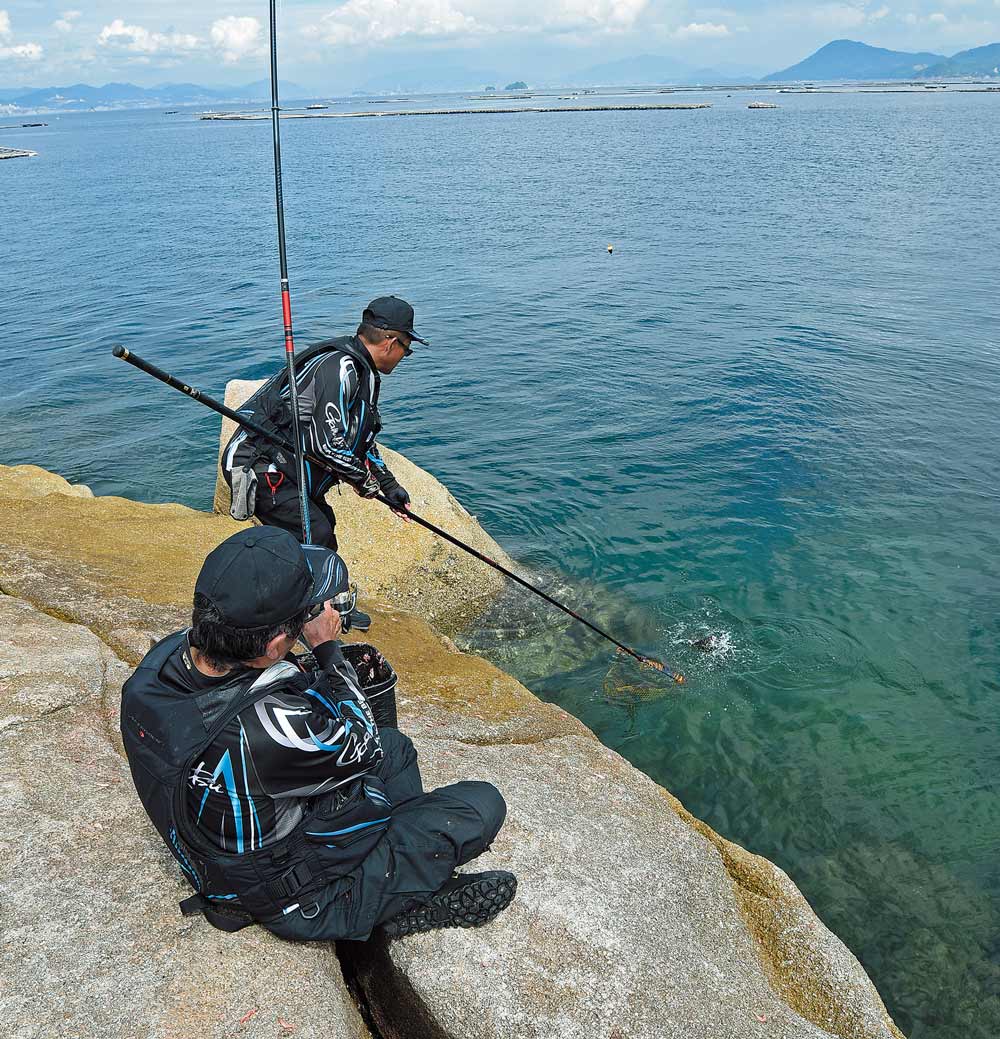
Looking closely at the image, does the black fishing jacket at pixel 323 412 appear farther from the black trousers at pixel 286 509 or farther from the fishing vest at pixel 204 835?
the fishing vest at pixel 204 835

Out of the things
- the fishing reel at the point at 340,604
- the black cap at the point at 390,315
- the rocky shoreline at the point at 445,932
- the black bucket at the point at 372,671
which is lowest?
the rocky shoreline at the point at 445,932

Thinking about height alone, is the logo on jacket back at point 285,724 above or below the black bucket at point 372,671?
above

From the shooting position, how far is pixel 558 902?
15.3 feet

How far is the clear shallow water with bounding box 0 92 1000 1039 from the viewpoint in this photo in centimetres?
815

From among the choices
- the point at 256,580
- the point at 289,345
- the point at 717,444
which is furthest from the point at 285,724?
the point at 717,444

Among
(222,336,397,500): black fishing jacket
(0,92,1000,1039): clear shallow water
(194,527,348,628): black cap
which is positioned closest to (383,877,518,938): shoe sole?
(194,527,348,628): black cap

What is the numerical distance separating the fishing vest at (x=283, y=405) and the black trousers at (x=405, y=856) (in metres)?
2.95

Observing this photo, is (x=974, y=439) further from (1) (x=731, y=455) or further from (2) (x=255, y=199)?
(2) (x=255, y=199)

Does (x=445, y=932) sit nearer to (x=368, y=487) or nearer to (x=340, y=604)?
(x=340, y=604)

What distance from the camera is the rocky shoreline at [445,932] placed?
152 inches

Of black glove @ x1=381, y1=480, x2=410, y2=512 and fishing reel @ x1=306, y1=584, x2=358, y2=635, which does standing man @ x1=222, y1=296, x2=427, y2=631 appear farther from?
fishing reel @ x1=306, y1=584, x2=358, y2=635

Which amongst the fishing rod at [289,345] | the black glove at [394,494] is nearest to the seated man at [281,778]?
the fishing rod at [289,345]

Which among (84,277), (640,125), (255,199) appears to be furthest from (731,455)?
(640,125)

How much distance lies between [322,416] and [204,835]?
3.60 metres
